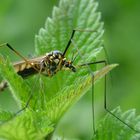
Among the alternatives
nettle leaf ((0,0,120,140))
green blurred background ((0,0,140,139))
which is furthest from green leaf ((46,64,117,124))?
green blurred background ((0,0,140,139))

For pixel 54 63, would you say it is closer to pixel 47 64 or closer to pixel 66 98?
pixel 47 64

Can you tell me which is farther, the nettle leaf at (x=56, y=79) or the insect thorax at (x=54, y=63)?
the insect thorax at (x=54, y=63)

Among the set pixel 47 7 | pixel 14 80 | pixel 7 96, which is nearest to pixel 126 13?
pixel 47 7

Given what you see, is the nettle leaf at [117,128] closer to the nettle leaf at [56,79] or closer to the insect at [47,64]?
the nettle leaf at [56,79]

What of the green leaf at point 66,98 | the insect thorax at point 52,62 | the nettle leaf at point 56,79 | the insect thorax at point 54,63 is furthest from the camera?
the insect thorax at point 52,62

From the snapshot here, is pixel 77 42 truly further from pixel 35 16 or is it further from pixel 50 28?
pixel 35 16

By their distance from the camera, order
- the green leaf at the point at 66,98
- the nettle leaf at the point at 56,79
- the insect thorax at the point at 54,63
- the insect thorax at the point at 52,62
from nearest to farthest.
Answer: the nettle leaf at the point at 56,79 → the green leaf at the point at 66,98 → the insect thorax at the point at 54,63 → the insect thorax at the point at 52,62

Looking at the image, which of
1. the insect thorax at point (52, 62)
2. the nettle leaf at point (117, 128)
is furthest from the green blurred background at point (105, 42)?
the nettle leaf at point (117, 128)
